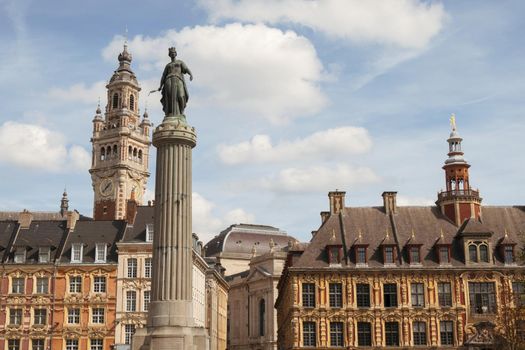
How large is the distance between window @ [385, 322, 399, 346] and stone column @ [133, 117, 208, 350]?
85.4 feet

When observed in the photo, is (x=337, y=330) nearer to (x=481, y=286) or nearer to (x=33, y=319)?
(x=481, y=286)

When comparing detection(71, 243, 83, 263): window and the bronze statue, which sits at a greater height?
the bronze statue

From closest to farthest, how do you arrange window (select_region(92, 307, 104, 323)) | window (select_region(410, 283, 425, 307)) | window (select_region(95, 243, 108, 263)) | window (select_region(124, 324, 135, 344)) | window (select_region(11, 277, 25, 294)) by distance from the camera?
1. window (select_region(410, 283, 425, 307))
2. window (select_region(124, 324, 135, 344))
3. window (select_region(92, 307, 104, 323))
4. window (select_region(11, 277, 25, 294))
5. window (select_region(95, 243, 108, 263))

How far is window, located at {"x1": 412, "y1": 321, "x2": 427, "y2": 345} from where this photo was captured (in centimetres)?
A: 5200

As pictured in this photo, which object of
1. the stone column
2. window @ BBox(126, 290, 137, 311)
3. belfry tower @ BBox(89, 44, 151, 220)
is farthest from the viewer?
belfry tower @ BBox(89, 44, 151, 220)

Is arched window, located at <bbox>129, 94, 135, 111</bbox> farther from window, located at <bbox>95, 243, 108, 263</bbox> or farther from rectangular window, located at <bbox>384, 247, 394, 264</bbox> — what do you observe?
rectangular window, located at <bbox>384, 247, 394, 264</bbox>

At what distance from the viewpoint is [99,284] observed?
6041 cm

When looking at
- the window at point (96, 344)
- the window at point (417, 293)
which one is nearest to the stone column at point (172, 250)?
the window at point (417, 293)

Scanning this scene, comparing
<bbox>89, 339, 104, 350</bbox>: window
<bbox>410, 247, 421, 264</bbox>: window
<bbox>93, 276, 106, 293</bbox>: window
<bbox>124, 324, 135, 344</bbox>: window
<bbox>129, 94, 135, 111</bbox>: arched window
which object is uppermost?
<bbox>129, 94, 135, 111</bbox>: arched window

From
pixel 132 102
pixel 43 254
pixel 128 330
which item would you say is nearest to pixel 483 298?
pixel 128 330

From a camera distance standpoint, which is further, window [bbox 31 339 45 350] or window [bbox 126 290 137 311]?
window [bbox 126 290 137 311]

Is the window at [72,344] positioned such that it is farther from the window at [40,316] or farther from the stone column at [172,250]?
the stone column at [172,250]

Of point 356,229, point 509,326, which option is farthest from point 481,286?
point 356,229

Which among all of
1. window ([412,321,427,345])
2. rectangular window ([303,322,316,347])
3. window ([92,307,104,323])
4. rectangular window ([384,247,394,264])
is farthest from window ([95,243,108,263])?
window ([412,321,427,345])
